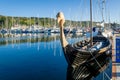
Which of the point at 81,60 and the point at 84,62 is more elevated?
the point at 81,60

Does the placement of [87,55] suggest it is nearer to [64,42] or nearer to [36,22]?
[64,42]

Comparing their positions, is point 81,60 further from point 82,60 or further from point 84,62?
point 84,62

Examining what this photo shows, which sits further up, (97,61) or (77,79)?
(97,61)

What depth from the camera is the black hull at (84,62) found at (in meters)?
18.1

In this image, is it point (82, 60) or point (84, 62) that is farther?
point (84, 62)

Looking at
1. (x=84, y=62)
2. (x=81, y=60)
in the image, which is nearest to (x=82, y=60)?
(x=81, y=60)

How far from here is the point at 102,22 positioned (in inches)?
1829

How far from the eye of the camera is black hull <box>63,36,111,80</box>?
59.3 feet

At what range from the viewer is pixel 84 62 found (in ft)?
61.2

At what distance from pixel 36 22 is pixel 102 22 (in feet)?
306

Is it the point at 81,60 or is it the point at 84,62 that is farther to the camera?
the point at 84,62

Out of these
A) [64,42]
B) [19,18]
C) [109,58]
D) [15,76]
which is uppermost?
[19,18]

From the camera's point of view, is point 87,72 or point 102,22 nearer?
point 87,72

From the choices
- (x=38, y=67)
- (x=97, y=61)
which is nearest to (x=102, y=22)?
(x=38, y=67)
